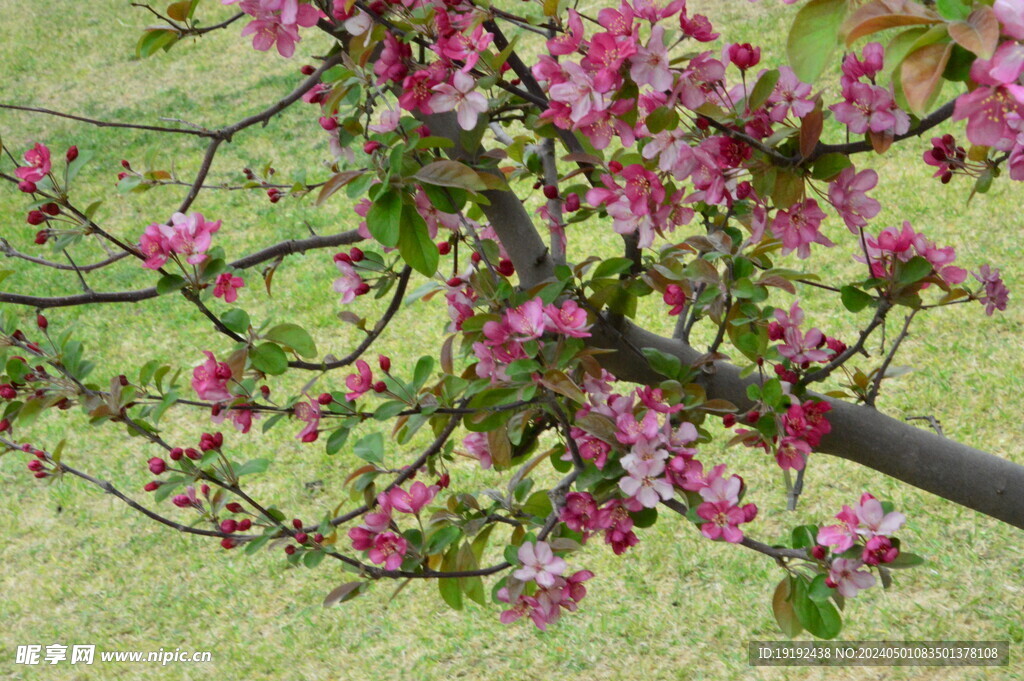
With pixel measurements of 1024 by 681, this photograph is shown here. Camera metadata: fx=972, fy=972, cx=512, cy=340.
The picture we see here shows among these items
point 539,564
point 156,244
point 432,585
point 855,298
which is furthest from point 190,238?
point 432,585

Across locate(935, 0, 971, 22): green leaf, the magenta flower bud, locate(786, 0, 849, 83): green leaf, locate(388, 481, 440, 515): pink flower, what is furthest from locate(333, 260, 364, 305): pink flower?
locate(935, 0, 971, 22): green leaf

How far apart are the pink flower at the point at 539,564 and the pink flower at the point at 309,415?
0.32 m

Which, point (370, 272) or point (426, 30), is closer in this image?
point (426, 30)

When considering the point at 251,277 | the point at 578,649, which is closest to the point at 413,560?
the point at 578,649

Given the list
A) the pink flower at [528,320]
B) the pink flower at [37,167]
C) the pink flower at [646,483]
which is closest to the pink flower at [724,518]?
the pink flower at [646,483]

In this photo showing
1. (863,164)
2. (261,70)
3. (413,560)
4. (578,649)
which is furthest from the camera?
(261,70)

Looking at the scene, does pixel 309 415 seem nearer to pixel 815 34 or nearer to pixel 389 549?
pixel 389 549

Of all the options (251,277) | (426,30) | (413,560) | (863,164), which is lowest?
(413,560)

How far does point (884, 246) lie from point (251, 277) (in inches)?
159

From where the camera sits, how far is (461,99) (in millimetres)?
1074

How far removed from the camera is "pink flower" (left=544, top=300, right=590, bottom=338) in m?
1.16

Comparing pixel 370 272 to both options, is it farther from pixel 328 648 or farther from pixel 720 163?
pixel 328 648

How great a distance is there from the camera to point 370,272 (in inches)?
60.2

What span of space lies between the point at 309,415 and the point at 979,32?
38.1 inches
